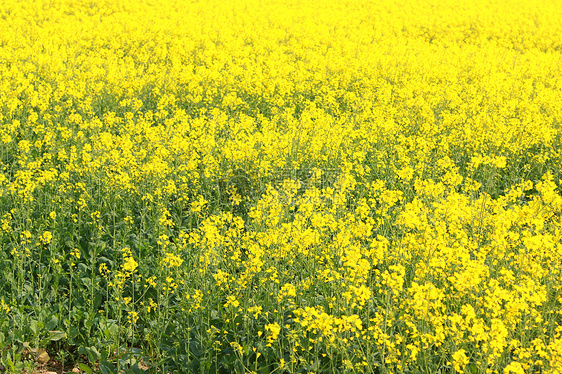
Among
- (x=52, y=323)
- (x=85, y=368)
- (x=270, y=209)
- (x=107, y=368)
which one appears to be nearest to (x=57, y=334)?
(x=52, y=323)

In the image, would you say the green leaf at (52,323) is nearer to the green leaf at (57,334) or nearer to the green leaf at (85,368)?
the green leaf at (57,334)

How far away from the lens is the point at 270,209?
4.69 metres

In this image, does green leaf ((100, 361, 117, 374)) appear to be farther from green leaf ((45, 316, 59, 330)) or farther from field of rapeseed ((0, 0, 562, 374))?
green leaf ((45, 316, 59, 330))

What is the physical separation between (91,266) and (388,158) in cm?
422

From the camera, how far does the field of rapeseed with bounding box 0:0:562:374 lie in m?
3.48

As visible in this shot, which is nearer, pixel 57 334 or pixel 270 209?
pixel 57 334

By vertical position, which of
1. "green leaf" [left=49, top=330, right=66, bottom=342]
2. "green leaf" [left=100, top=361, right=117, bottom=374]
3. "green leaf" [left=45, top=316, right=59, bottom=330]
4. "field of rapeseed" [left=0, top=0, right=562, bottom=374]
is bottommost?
"green leaf" [left=100, top=361, right=117, bottom=374]

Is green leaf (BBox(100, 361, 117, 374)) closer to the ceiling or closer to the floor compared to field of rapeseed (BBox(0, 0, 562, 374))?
closer to the floor

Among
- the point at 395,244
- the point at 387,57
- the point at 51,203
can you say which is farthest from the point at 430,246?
the point at 387,57

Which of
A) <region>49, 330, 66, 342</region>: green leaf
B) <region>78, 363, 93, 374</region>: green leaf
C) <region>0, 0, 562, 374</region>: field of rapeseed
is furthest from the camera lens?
<region>49, 330, 66, 342</region>: green leaf

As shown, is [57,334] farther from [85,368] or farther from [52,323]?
[85,368]

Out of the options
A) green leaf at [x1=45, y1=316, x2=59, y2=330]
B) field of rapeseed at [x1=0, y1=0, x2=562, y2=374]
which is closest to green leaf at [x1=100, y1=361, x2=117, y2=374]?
field of rapeseed at [x1=0, y1=0, x2=562, y2=374]

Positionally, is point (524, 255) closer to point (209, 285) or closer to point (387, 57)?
point (209, 285)

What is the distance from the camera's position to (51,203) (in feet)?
17.4
